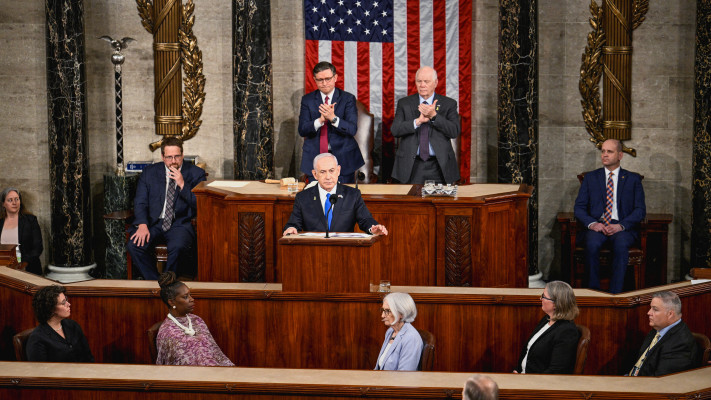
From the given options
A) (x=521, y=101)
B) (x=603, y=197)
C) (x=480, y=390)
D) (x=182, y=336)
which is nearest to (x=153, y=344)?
(x=182, y=336)

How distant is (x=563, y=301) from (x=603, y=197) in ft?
12.1

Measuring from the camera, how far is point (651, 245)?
9.63m

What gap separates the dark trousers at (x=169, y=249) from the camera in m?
8.63

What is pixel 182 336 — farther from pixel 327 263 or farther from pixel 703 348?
pixel 703 348

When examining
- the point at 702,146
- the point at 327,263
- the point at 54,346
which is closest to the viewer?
the point at 54,346

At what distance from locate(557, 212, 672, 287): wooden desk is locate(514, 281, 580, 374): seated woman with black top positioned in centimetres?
372

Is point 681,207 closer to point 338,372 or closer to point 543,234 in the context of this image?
point 543,234

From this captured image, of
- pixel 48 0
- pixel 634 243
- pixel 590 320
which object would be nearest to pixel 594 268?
pixel 634 243

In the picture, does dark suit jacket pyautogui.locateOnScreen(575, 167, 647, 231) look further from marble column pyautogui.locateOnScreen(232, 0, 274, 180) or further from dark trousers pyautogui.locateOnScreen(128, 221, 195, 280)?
dark trousers pyautogui.locateOnScreen(128, 221, 195, 280)

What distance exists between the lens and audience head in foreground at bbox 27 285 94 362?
5602mm

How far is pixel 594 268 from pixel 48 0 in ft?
20.3

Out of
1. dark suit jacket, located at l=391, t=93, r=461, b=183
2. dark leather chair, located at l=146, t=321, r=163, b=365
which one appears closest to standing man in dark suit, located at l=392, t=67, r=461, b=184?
dark suit jacket, located at l=391, t=93, r=461, b=183

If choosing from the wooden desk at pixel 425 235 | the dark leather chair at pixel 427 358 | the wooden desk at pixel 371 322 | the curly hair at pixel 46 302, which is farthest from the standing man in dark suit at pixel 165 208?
the dark leather chair at pixel 427 358

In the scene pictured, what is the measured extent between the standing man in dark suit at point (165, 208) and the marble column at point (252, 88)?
1.15 m
